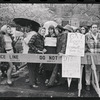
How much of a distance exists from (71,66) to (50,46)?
676mm

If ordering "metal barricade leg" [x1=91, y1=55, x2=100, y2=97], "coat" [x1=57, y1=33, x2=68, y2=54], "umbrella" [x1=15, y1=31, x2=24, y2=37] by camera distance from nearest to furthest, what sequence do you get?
"metal barricade leg" [x1=91, y1=55, x2=100, y2=97], "coat" [x1=57, y1=33, x2=68, y2=54], "umbrella" [x1=15, y1=31, x2=24, y2=37]

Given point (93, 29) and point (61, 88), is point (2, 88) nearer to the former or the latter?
point (61, 88)

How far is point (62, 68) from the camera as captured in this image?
6.30 meters

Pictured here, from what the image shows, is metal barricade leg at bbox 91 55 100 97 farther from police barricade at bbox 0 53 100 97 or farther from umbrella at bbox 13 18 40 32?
umbrella at bbox 13 18 40 32

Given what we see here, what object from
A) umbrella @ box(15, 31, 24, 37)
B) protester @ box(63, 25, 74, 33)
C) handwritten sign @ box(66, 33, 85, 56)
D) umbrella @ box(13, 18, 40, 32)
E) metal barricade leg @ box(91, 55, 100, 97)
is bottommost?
metal barricade leg @ box(91, 55, 100, 97)

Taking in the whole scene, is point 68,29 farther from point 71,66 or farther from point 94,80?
point 94,80

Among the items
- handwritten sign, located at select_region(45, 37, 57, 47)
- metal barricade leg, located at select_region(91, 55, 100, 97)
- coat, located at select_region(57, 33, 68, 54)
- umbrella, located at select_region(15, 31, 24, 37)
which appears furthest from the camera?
umbrella, located at select_region(15, 31, 24, 37)

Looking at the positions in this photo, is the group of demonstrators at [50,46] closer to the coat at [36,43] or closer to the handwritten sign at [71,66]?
the coat at [36,43]

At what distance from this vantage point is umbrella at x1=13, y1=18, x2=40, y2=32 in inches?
253

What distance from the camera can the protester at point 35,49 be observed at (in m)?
6.28

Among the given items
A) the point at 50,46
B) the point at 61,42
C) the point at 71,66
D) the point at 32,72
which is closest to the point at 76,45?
the point at 61,42

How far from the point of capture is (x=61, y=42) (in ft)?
20.8

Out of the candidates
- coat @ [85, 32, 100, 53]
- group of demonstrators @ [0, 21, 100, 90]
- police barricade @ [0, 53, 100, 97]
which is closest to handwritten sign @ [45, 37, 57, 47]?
group of demonstrators @ [0, 21, 100, 90]

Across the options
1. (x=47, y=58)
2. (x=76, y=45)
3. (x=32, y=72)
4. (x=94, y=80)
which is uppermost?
(x=76, y=45)
